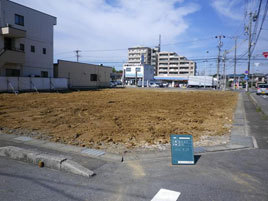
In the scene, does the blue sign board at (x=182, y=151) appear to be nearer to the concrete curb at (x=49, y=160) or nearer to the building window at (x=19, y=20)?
the concrete curb at (x=49, y=160)

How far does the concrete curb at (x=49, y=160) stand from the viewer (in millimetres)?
3766

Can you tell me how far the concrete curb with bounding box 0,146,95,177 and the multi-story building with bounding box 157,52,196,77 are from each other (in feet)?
310

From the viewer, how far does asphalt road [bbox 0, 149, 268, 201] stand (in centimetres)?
303

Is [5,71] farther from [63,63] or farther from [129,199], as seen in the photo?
[129,199]

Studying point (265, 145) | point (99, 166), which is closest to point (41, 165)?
point (99, 166)

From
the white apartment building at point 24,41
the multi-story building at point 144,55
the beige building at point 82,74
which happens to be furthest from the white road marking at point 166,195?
the multi-story building at point 144,55

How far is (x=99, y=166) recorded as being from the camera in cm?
410

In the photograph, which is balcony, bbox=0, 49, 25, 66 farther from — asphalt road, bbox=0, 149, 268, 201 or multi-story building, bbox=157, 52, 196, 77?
multi-story building, bbox=157, 52, 196, 77

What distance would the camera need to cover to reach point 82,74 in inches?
1489

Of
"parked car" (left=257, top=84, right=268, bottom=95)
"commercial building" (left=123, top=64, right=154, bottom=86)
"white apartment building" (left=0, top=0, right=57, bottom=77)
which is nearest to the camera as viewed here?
"white apartment building" (left=0, top=0, right=57, bottom=77)

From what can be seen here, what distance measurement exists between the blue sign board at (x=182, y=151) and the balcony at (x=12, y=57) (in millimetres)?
24419

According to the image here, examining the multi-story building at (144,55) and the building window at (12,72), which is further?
the multi-story building at (144,55)

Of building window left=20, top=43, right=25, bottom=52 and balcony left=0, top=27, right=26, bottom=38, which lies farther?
building window left=20, top=43, right=25, bottom=52

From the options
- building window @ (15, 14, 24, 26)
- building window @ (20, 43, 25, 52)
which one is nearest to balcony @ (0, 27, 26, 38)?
building window @ (20, 43, 25, 52)
